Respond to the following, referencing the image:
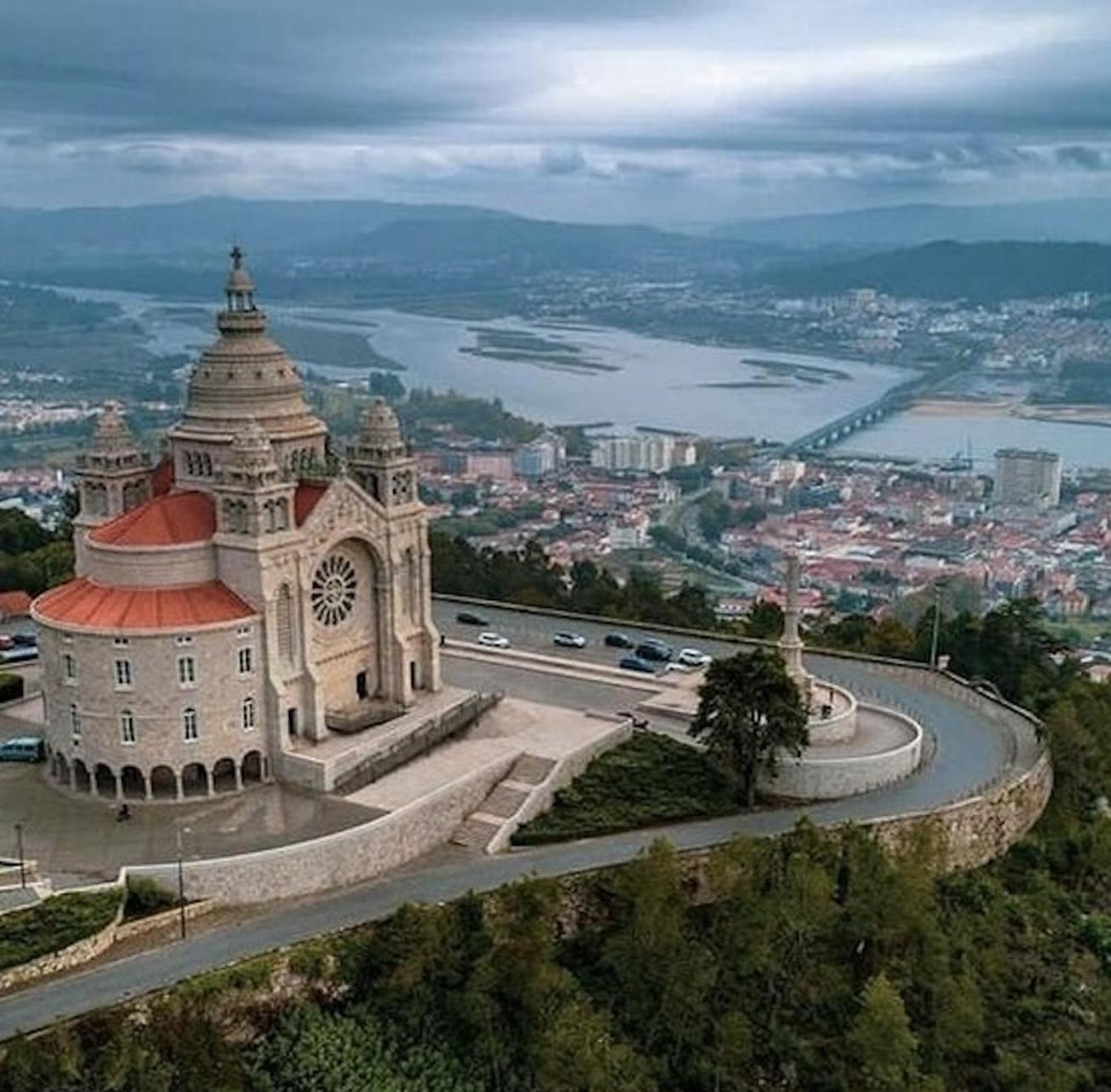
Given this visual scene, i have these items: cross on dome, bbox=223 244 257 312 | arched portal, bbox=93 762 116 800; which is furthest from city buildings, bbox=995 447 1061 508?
arched portal, bbox=93 762 116 800

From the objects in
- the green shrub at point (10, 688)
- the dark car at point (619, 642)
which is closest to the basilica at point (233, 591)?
the green shrub at point (10, 688)

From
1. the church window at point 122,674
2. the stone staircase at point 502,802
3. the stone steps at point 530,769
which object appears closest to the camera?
the church window at point 122,674

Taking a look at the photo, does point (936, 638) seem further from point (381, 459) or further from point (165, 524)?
point (165, 524)

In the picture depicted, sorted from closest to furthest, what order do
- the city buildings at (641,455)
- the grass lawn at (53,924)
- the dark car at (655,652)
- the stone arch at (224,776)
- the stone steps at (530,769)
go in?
the grass lawn at (53,924), the stone arch at (224,776), the stone steps at (530,769), the dark car at (655,652), the city buildings at (641,455)

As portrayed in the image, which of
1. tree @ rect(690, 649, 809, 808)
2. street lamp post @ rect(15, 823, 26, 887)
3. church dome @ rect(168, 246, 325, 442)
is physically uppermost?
church dome @ rect(168, 246, 325, 442)

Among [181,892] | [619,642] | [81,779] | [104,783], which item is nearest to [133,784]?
[104,783]

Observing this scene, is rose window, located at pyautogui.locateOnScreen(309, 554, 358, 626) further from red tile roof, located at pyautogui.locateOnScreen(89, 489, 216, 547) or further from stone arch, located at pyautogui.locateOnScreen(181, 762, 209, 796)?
stone arch, located at pyautogui.locateOnScreen(181, 762, 209, 796)

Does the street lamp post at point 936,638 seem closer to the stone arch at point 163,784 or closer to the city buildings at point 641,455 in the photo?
the stone arch at point 163,784

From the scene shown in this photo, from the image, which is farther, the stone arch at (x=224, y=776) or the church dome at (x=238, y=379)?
the church dome at (x=238, y=379)
